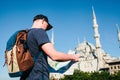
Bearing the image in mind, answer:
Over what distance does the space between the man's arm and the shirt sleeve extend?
1.8 inches

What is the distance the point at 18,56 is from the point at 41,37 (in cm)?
38

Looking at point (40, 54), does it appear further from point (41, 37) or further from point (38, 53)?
point (41, 37)

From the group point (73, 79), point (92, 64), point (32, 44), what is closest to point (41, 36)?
point (32, 44)

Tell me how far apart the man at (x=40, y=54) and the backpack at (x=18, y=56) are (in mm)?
89

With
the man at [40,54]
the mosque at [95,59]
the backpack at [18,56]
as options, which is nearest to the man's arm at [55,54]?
the man at [40,54]

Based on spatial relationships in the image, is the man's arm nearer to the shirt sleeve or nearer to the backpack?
the shirt sleeve

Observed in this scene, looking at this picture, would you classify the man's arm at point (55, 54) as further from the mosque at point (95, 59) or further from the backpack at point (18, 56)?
the mosque at point (95, 59)

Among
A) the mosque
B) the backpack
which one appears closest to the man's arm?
the backpack

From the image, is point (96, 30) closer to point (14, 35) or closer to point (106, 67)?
point (106, 67)

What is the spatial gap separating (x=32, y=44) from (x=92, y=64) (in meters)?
66.0

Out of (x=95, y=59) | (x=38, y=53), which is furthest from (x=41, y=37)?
(x=95, y=59)

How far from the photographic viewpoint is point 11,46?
135 inches

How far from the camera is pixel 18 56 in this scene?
10.9 feet

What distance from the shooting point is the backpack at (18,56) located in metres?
3.29
